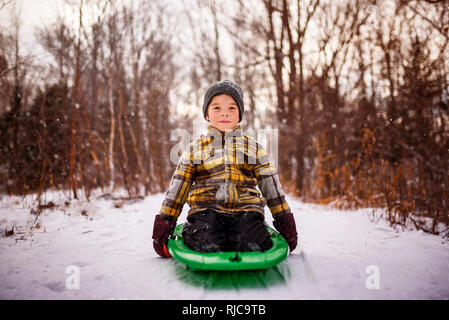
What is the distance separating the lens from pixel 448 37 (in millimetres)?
4332

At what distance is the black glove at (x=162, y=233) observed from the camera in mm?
1630

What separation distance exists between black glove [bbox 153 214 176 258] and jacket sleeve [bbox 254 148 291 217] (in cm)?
72

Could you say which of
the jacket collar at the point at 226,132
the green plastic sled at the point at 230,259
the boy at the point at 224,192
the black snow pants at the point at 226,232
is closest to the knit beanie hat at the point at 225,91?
the boy at the point at 224,192

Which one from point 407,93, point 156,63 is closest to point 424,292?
point 407,93

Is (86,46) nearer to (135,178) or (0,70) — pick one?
(0,70)

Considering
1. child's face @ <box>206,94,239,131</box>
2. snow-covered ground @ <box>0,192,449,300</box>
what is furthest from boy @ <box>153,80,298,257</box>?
snow-covered ground @ <box>0,192,449,300</box>

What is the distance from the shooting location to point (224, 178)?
5.47ft

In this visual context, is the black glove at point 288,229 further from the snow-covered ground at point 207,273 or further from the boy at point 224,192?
the snow-covered ground at point 207,273

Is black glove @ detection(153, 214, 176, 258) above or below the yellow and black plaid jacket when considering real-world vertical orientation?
below

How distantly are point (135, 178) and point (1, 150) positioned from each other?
2.76 metres

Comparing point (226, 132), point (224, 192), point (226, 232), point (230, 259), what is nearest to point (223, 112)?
point (226, 132)

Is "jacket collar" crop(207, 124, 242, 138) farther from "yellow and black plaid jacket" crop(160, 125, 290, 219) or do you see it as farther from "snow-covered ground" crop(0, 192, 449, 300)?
"snow-covered ground" crop(0, 192, 449, 300)

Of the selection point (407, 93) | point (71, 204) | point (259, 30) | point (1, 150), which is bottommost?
point (71, 204)

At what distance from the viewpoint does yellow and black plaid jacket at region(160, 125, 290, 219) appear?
164 centimetres
